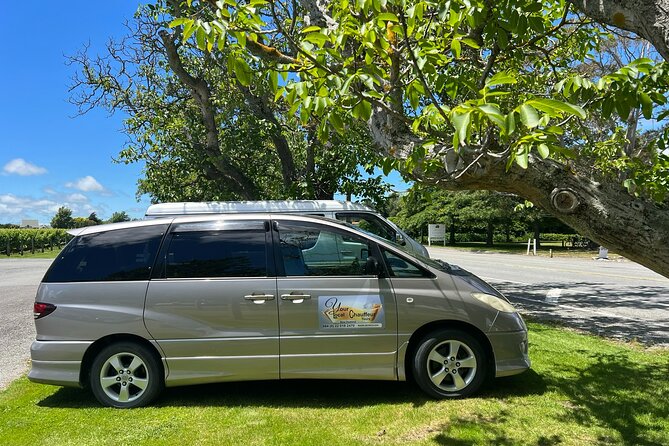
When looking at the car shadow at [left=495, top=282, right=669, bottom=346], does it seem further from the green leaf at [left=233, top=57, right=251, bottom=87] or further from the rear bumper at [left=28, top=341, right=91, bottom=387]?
the rear bumper at [left=28, top=341, right=91, bottom=387]

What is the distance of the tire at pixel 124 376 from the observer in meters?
4.86

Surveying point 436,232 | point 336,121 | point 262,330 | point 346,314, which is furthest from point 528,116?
point 436,232

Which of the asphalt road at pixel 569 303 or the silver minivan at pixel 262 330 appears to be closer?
the silver minivan at pixel 262 330

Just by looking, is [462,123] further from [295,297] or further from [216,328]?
[216,328]

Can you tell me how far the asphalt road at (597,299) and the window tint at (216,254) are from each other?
6.39m

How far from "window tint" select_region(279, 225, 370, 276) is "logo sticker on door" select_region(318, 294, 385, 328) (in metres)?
0.29

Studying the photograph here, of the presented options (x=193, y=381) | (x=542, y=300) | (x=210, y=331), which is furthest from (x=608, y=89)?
(x=542, y=300)

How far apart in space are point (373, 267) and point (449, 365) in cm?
123

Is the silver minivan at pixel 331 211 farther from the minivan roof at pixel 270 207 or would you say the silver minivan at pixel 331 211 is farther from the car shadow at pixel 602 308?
the car shadow at pixel 602 308

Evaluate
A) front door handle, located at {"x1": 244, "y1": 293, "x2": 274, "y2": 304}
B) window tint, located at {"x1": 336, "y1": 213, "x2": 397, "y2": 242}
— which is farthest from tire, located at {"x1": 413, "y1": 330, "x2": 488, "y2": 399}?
window tint, located at {"x1": 336, "y1": 213, "x2": 397, "y2": 242}

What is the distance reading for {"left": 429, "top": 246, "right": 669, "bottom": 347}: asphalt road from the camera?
29.1 feet

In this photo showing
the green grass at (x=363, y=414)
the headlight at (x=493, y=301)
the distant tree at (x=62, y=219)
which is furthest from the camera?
the distant tree at (x=62, y=219)

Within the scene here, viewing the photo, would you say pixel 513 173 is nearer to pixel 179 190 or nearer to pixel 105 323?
pixel 105 323

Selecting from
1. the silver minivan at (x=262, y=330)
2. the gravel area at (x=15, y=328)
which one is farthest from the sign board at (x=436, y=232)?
the silver minivan at (x=262, y=330)
